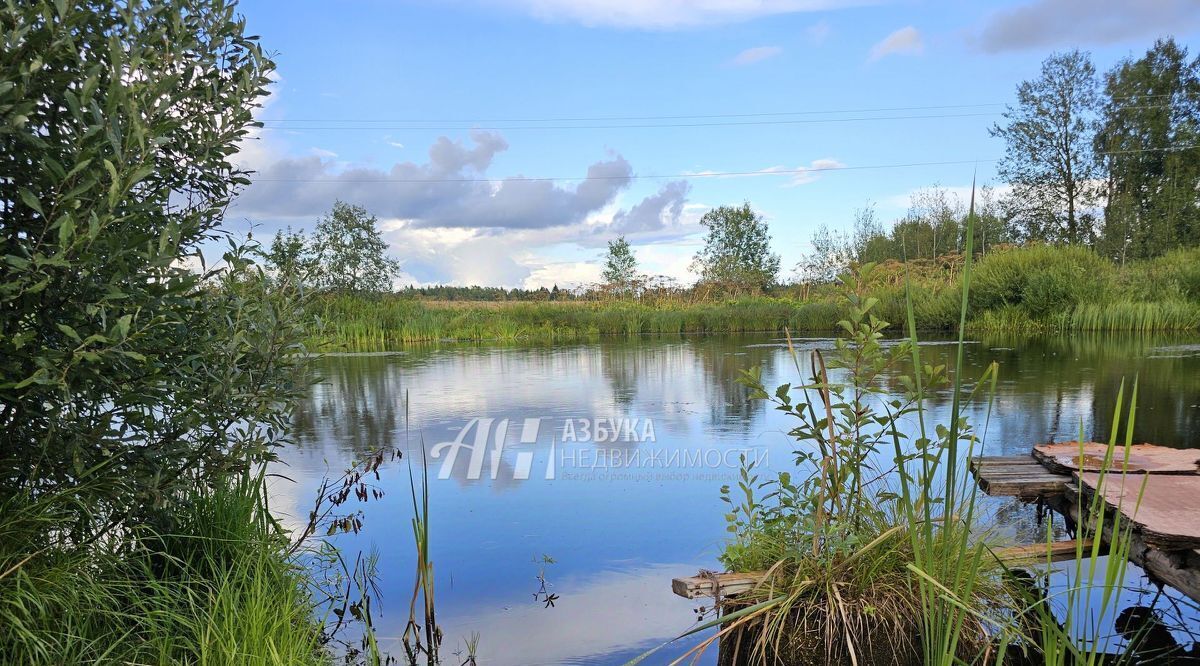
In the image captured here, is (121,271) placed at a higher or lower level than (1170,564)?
higher

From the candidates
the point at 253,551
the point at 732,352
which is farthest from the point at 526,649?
the point at 732,352

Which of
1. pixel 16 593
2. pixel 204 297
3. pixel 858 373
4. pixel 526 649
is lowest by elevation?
pixel 526 649

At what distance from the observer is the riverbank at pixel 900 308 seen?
60.3 ft

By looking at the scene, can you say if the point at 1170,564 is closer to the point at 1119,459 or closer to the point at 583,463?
the point at 1119,459

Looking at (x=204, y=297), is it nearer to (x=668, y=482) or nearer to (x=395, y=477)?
(x=395, y=477)

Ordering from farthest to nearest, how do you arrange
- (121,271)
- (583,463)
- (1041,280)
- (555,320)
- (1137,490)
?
(555,320), (1041,280), (583,463), (1137,490), (121,271)

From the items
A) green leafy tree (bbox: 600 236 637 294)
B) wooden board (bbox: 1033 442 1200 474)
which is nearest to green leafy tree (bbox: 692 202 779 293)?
green leafy tree (bbox: 600 236 637 294)

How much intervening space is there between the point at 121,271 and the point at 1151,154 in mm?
40557

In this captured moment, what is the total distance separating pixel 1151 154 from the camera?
1278 inches

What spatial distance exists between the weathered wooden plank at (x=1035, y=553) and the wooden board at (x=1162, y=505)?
26 cm

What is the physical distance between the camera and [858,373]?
288 cm

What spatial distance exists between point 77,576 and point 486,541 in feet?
7.77

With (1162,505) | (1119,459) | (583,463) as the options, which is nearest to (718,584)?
(1162,505)

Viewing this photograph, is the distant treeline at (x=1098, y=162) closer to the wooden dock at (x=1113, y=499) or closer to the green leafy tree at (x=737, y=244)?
the green leafy tree at (x=737, y=244)
